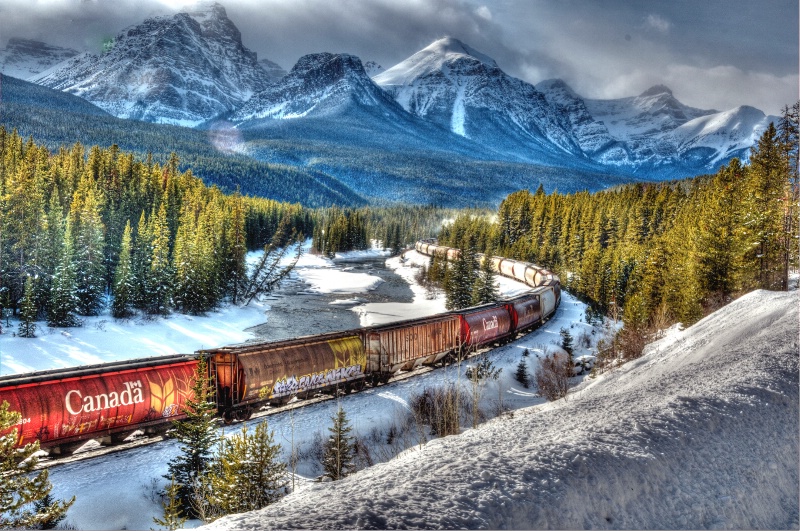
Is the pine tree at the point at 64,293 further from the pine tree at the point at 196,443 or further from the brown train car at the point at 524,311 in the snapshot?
the brown train car at the point at 524,311

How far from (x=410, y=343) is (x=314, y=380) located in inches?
236

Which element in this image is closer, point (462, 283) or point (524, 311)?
point (524, 311)

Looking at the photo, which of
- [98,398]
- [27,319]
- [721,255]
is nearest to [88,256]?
[27,319]

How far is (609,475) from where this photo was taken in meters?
5.89

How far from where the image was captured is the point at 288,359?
19578 mm

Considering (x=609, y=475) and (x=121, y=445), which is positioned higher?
(x=609, y=475)

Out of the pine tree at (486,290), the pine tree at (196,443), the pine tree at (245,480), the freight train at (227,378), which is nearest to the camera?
the pine tree at (245,480)

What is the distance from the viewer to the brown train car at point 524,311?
110 ft

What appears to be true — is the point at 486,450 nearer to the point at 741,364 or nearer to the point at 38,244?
the point at 741,364

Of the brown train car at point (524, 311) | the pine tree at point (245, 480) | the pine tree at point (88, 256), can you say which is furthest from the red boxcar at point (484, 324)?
the pine tree at point (88, 256)

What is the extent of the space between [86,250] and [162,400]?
3019 centimetres

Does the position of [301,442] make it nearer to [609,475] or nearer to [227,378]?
[227,378]

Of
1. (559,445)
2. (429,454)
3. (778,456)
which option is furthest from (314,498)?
(778,456)

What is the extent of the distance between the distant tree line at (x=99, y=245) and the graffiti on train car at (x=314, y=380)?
913 inches
